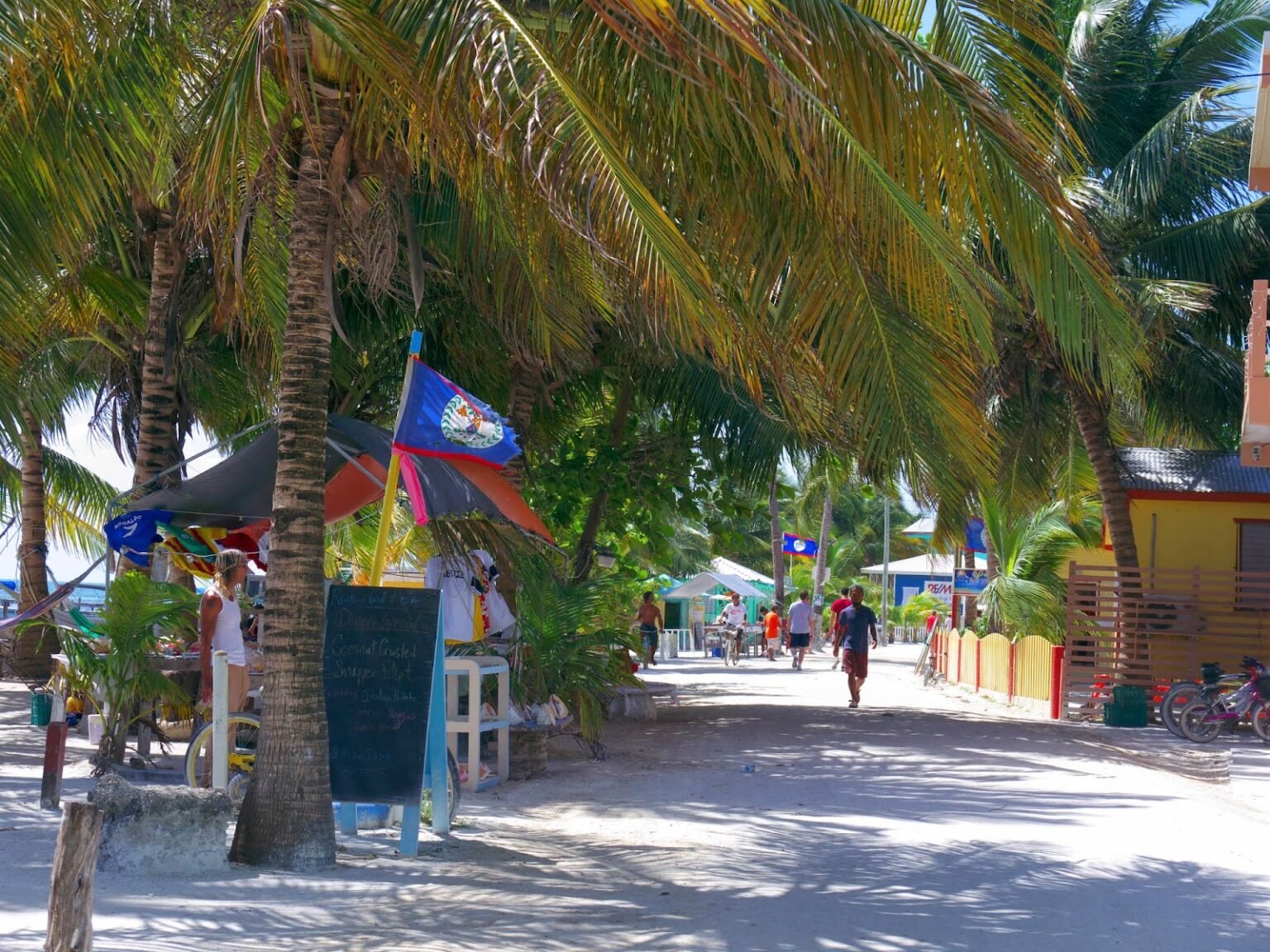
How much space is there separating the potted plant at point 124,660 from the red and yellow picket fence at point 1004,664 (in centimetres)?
1205

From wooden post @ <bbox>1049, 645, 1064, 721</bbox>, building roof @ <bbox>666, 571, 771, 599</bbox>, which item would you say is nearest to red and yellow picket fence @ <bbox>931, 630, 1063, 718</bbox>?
wooden post @ <bbox>1049, 645, 1064, 721</bbox>

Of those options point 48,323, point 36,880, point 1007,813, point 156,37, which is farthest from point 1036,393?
point 36,880

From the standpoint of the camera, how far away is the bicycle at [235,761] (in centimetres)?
841

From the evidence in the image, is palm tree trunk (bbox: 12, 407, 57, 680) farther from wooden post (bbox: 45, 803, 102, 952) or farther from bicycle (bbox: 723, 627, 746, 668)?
bicycle (bbox: 723, 627, 746, 668)

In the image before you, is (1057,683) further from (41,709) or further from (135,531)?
(41,709)

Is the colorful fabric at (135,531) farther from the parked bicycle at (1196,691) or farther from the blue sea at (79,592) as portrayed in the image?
the parked bicycle at (1196,691)

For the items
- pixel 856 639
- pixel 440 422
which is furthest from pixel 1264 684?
pixel 440 422

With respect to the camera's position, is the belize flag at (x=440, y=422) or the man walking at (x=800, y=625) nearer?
the belize flag at (x=440, y=422)

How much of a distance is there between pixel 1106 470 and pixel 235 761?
43.6 feet

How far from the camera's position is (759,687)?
23.9m

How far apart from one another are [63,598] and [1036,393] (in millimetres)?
13771

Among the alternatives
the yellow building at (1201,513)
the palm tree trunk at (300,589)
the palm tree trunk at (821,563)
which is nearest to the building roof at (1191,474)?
the yellow building at (1201,513)

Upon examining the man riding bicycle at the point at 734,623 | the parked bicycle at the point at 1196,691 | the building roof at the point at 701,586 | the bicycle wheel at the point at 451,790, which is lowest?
the bicycle wheel at the point at 451,790

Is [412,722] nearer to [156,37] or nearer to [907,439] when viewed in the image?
[907,439]
